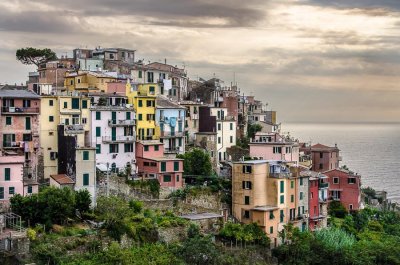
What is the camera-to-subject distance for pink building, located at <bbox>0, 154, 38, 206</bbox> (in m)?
47.8

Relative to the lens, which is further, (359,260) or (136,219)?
(359,260)

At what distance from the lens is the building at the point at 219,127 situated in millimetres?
71625

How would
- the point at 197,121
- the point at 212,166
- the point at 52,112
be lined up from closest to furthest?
the point at 52,112, the point at 212,166, the point at 197,121

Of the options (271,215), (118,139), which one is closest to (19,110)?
(118,139)

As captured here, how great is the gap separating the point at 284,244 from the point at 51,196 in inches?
787

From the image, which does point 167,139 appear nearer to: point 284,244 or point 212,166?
point 212,166

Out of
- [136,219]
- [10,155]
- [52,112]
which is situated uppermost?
[52,112]

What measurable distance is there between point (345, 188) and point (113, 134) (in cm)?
2601

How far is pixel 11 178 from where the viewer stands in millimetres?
48344

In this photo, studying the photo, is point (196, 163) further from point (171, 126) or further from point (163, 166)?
point (171, 126)

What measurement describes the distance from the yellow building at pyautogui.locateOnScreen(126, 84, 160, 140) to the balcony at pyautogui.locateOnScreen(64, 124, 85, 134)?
717 cm

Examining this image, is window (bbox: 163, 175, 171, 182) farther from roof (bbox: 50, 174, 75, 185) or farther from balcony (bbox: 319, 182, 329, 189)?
balcony (bbox: 319, 182, 329, 189)

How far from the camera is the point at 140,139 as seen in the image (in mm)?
63344

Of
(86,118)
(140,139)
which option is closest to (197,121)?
(140,139)
